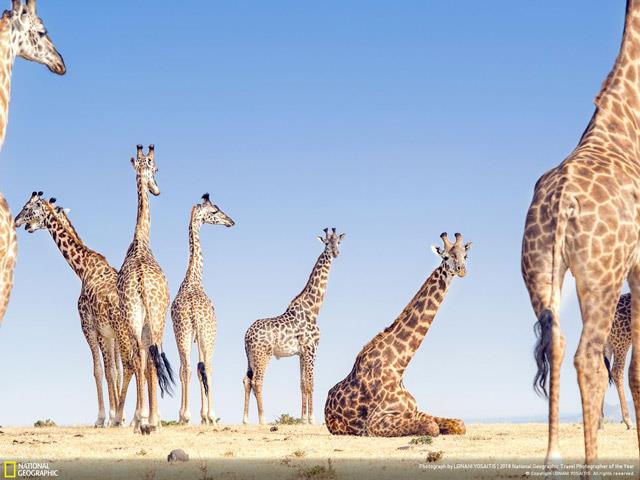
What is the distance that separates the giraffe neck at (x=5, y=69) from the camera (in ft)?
41.9

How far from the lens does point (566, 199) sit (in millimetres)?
11594

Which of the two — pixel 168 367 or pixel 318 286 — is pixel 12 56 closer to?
pixel 168 367

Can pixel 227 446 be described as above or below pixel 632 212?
below

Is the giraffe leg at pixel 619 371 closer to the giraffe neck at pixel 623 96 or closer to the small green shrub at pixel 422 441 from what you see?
the small green shrub at pixel 422 441

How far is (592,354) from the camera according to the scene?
11.1 metres

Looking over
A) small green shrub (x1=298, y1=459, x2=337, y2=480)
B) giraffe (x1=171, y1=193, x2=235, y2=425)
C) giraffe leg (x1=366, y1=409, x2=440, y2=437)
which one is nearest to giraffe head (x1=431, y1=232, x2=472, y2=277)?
giraffe leg (x1=366, y1=409, x2=440, y2=437)

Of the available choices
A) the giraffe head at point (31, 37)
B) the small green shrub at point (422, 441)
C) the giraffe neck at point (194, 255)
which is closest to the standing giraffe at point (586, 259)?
the small green shrub at point (422, 441)

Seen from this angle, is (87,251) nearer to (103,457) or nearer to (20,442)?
(20,442)

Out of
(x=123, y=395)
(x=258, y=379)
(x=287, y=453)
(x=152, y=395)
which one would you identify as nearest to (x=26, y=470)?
(x=287, y=453)

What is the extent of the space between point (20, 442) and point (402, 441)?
24.1 feet

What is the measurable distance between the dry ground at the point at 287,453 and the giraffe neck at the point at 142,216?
4212 millimetres

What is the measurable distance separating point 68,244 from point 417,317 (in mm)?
10136

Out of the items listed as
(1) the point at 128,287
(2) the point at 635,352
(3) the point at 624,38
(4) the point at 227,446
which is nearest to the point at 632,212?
(2) the point at 635,352

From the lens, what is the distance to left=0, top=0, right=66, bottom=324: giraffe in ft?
40.4
